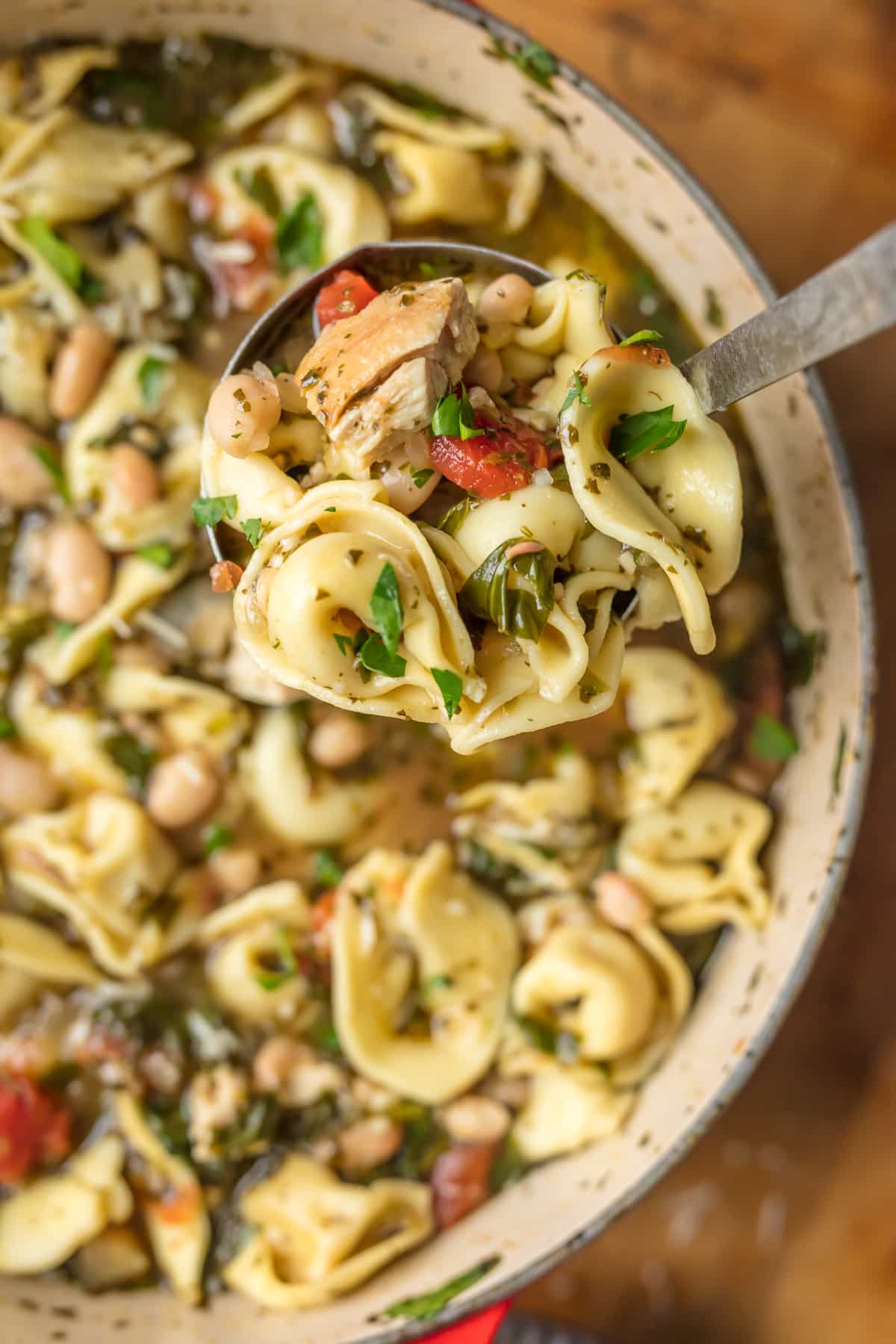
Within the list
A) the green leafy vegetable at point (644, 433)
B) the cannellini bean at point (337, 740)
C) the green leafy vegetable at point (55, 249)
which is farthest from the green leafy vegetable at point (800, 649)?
the green leafy vegetable at point (55, 249)

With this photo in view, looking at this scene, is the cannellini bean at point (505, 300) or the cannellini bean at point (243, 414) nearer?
the cannellini bean at point (243, 414)

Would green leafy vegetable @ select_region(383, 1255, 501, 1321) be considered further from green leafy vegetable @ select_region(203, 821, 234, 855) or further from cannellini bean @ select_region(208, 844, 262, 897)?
green leafy vegetable @ select_region(203, 821, 234, 855)

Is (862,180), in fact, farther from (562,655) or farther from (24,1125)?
(24,1125)

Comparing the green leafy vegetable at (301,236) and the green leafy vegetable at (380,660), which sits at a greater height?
the green leafy vegetable at (301,236)

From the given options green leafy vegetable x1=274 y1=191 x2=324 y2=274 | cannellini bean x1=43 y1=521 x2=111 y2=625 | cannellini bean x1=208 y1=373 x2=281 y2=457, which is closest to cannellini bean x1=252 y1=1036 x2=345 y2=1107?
cannellini bean x1=43 y1=521 x2=111 y2=625

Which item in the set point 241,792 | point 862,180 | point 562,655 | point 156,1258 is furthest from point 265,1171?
point 862,180

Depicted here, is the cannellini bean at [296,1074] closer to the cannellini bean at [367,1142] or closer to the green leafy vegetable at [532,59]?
the cannellini bean at [367,1142]
